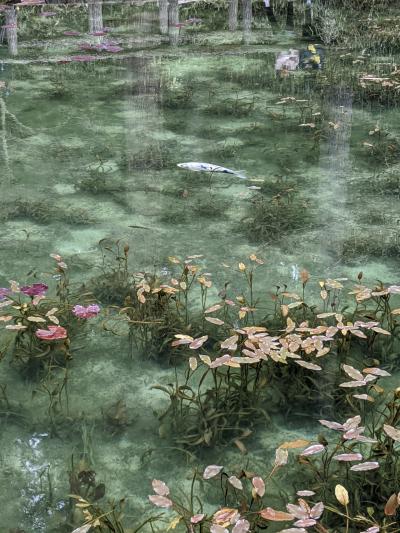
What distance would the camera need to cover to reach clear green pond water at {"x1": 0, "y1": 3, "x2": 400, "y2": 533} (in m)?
2.82

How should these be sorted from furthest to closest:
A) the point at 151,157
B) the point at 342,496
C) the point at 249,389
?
the point at 151,157, the point at 249,389, the point at 342,496

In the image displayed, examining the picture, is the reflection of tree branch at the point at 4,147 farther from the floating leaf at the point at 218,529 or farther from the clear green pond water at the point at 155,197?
the floating leaf at the point at 218,529

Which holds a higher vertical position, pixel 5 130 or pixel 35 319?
pixel 5 130

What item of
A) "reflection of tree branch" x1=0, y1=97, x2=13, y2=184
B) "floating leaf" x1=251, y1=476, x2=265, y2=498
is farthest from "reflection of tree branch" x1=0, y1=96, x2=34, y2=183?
"floating leaf" x1=251, y1=476, x2=265, y2=498

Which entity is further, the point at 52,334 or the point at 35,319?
the point at 35,319

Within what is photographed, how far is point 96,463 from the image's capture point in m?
2.74

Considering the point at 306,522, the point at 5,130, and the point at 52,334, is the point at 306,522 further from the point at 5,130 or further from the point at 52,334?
the point at 5,130

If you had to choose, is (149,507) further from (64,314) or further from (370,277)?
(370,277)

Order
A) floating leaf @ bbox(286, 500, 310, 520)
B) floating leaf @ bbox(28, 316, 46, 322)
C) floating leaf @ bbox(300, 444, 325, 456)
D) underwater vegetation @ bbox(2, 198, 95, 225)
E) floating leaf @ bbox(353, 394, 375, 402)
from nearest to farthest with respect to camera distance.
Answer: floating leaf @ bbox(286, 500, 310, 520) → floating leaf @ bbox(300, 444, 325, 456) → floating leaf @ bbox(353, 394, 375, 402) → floating leaf @ bbox(28, 316, 46, 322) → underwater vegetation @ bbox(2, 198, 95, 225)

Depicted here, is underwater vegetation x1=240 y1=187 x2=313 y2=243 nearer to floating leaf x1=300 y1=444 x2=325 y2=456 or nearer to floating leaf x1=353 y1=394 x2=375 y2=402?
floating leaf x1=353 y1=394 x2=375 y2=402

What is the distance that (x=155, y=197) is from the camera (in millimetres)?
5039

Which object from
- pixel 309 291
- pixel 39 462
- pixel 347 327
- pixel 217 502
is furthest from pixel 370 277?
pixel 39 462

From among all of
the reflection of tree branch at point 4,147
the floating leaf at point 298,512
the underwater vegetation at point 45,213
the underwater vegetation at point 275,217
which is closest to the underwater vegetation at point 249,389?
the floating leaf at point 298,512

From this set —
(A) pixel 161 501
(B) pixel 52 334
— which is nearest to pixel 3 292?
(B) pixel 52 334
